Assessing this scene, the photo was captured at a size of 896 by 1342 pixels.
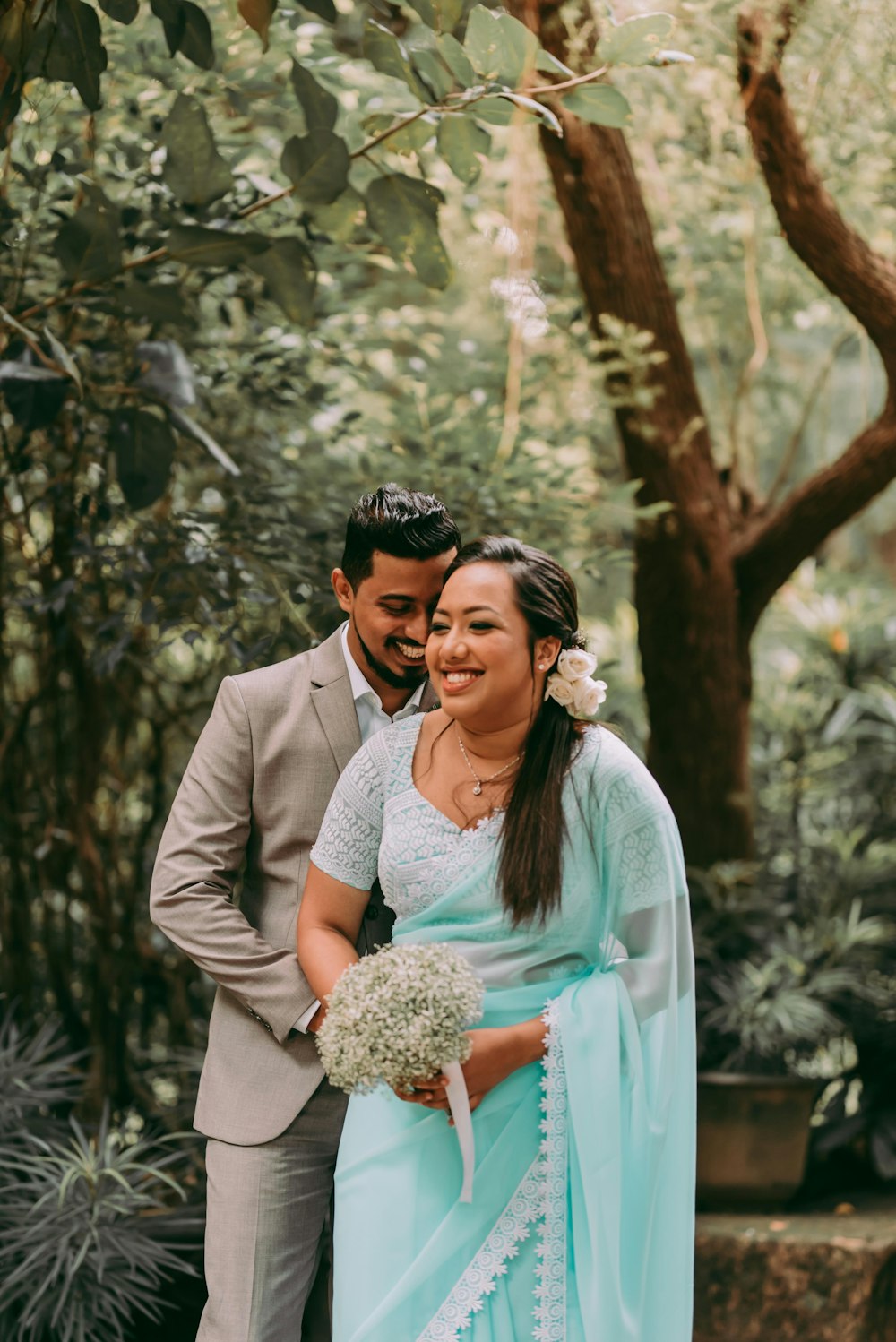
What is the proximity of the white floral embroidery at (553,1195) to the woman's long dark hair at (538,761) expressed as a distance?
19cm

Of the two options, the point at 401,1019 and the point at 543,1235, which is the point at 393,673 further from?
the point at 543,1235

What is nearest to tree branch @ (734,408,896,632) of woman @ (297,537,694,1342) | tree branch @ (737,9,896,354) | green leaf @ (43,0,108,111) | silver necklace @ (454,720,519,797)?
tree branch @ (737,9,896,354)

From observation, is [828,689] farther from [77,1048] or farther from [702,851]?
[77,1048]

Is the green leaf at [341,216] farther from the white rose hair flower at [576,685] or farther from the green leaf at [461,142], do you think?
the white rose hair flower at [576,685]

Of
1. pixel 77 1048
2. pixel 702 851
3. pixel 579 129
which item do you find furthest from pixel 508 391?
pixel 77 1048

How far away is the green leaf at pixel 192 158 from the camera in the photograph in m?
2.66

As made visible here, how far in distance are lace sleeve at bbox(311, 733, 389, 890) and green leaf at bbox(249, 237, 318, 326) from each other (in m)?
1.14

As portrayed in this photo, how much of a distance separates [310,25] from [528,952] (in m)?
2.90

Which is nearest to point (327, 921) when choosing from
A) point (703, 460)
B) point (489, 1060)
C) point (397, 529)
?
point (489, 1060)

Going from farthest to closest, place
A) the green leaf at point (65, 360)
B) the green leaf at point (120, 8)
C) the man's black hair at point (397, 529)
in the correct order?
the green leaf at point (65, 360)
the green leaf at point (120, 8)
the man's black hair at point (397, 529)

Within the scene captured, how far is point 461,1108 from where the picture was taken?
1.88m

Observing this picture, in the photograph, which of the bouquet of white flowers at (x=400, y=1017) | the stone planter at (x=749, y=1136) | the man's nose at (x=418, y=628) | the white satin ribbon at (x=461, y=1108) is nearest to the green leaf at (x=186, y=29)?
the man's nose at (x=418, y=628)

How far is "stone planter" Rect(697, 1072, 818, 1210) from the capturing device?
3979 mm

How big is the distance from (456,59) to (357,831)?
1.39 meters
